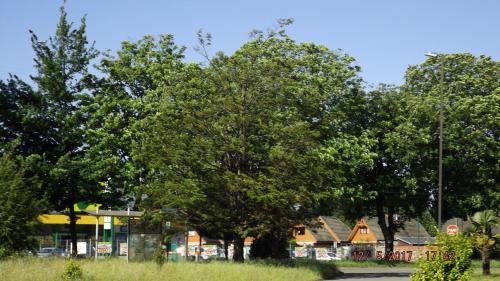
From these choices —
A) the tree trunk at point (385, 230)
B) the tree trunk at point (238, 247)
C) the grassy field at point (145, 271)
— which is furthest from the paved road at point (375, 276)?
the tree trunk at point (385, 230)

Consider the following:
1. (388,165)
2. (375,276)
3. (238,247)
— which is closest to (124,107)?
(238,247)

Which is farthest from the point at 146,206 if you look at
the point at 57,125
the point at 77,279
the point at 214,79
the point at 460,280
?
the point at 460,280

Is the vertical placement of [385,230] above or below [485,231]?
below

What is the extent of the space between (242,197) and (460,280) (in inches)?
786

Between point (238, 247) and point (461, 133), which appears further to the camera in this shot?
point (461, 133)

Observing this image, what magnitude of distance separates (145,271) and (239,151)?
10963 mm

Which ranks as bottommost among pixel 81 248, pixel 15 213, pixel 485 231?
pixel 81 248

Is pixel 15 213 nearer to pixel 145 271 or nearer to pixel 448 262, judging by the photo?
pixel 145 271

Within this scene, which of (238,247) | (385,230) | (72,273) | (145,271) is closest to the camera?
(72,273)

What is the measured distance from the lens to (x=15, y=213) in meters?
29.2

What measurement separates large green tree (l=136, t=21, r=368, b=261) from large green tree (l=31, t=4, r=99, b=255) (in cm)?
797

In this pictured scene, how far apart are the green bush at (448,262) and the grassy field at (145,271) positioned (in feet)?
32.4

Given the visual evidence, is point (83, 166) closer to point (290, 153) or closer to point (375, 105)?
point (290, 153)

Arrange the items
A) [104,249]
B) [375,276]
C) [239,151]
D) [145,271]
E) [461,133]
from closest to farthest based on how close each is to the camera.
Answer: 1. [145,271]
2. [239,151]
3. [375,276]
4. [104,249]
5. [461,133]
